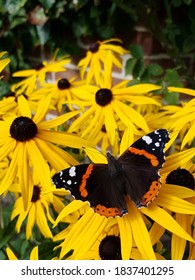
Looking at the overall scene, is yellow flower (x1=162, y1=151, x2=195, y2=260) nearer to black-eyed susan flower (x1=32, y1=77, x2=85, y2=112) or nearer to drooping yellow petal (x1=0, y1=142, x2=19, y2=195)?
drooping yellow petal (x1=0, y1=142, x2=19, y2=195)

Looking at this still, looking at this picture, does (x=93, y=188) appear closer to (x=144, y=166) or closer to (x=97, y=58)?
(x=144, y=166)

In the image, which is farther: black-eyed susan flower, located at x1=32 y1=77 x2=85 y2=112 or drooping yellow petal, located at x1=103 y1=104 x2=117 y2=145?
black-eyed susan flower, located at x1=32 y1=77 x2=85 y2=112

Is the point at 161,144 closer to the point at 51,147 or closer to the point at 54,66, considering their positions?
the point at 51,147

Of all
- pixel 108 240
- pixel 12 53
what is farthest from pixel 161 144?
pixel 12 53

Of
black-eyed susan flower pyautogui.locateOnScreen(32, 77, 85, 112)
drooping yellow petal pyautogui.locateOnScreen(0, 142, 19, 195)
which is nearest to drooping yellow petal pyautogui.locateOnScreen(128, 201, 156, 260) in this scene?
drooping yellow petal pyautogui.locateOnScreen(0, 142, 19, 195)

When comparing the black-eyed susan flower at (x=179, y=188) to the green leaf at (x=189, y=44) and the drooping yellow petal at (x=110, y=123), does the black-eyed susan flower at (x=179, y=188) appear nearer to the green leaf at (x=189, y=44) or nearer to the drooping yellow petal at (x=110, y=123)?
the drooping yellow petal at (x=110, y=123)

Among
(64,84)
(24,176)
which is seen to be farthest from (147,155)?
(64,84)
